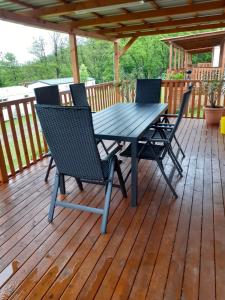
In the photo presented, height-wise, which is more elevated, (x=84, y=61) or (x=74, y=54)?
(x=84, y=61)

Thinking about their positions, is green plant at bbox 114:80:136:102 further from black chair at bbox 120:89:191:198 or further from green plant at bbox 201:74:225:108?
black chair at bbox 120:89:191:198

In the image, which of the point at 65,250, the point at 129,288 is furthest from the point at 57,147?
the point at 129,288

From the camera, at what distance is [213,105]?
16.6 feet

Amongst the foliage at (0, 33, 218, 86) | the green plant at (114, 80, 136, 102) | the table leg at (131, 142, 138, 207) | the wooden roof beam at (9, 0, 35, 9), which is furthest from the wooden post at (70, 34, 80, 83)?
the foliage at (0, 33, 218, 86)

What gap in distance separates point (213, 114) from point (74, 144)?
13.4 feet

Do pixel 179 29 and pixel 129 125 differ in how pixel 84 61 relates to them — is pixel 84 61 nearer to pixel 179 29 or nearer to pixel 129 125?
pixel 179 29

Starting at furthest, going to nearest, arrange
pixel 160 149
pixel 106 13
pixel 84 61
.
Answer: pixel 84 61 → pixel 106 13 → pixel 160 149

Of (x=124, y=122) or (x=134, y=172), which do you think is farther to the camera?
(x=124, y=122)

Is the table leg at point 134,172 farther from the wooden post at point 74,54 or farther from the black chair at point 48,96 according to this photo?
the wooden post at point 74,54

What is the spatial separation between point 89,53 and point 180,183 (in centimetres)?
1751

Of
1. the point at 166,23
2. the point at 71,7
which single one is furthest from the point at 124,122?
the point at 166,23

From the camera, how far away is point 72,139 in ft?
5.93

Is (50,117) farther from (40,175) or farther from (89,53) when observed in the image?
(89,53)

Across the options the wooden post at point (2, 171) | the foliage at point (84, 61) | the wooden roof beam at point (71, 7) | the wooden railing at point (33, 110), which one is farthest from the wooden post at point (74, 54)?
the foliage at point (84, 61)
